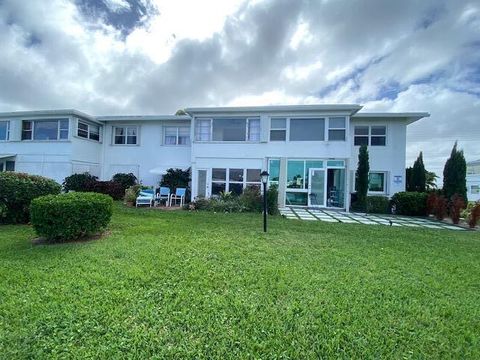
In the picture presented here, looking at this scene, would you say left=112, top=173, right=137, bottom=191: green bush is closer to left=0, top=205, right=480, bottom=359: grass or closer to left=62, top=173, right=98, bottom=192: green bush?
left=62, top=173, right=98, bottom=192: green bush

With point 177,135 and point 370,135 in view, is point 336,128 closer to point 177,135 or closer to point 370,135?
point 370,135

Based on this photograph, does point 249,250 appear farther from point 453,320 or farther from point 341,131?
point 341,131

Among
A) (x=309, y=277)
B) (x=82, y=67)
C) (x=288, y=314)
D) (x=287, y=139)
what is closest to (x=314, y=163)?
(x=287, y=139)

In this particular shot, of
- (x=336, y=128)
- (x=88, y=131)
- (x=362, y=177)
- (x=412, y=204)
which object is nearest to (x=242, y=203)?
(x=336, y=128)

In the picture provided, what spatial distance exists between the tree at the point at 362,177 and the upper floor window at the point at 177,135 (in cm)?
1141

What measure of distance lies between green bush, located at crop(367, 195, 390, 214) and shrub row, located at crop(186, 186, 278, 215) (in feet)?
20.9

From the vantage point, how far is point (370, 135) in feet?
55.5

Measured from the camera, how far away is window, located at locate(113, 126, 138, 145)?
63.4ft

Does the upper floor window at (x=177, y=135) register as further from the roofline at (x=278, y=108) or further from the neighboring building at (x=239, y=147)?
the roofline at (x=278, y=108)

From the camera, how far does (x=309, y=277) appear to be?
14.8 ft

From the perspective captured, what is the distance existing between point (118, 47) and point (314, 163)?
39.9 feet

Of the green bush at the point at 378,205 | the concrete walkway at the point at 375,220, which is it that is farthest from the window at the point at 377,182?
the concrete walkway at the point at 375,220

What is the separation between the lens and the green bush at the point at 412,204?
1450 centimetres

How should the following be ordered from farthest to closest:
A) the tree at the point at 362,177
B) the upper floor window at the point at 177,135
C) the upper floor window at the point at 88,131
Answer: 1. the upper floor window at the point at 177,135
2. the upper floor window at the point at 88,131
3. the tree at the point at 362,177
